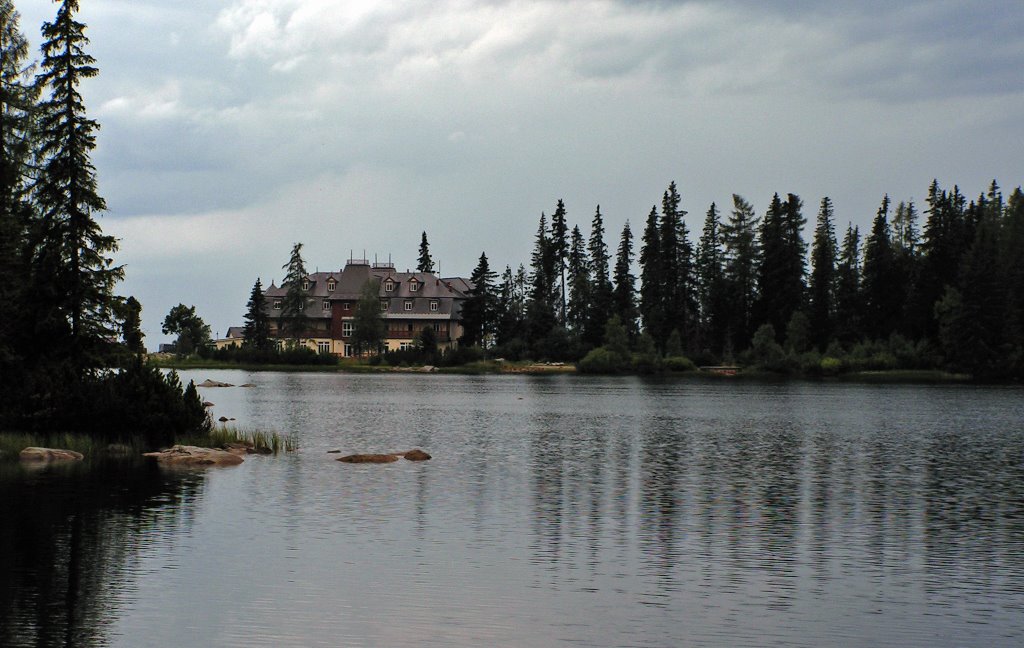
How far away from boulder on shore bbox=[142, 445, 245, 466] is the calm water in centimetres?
101

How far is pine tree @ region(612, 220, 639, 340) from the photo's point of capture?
15475cm

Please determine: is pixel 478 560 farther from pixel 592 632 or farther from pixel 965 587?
pixel 965 587

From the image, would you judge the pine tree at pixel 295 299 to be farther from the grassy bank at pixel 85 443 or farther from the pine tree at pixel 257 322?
the grassy bank at pixel 85 443

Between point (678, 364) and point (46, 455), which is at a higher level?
point (678, 364)

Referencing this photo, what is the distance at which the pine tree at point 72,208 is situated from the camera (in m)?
42.7

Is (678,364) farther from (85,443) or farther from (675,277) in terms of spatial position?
(85,443)

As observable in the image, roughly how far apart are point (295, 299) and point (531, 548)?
142 meters

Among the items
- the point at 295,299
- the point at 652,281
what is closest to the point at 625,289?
the point at 652,281

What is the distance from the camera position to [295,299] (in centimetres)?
16162

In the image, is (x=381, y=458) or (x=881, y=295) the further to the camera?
(x=881, y=295)

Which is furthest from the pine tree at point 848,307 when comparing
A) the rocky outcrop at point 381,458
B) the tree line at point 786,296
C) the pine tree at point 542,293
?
the rocky outcrop at point 381,458

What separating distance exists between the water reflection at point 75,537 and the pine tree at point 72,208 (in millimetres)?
8535

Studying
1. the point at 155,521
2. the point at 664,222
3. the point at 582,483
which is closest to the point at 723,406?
the point at 582,483

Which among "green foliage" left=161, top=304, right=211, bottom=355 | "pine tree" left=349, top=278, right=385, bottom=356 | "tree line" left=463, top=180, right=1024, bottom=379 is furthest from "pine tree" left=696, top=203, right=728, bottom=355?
"green foliage" left=161, top=304, right=211, bottom=355
